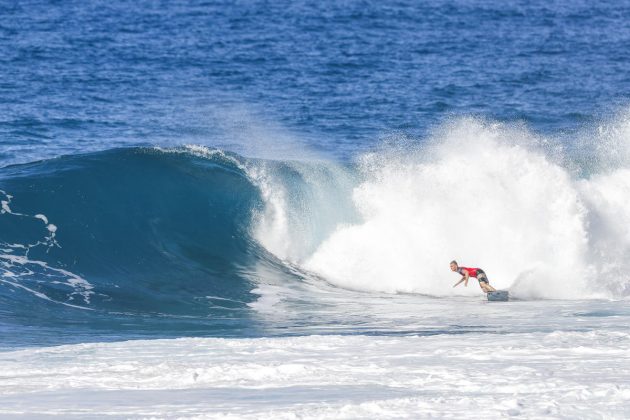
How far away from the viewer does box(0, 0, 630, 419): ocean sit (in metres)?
12.8

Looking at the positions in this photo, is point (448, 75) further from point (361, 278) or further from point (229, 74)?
point (361, 278)

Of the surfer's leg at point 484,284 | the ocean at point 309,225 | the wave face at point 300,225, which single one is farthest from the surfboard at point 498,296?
the wave face at point 300,225

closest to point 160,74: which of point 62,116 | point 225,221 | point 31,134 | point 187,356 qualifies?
point 62,116

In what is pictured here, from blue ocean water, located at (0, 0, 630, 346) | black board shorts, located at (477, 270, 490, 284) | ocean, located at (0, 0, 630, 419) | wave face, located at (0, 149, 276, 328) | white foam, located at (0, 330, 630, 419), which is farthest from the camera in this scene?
black board shorts, located at (477, 270, 490, 284)

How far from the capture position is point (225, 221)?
24828 mm

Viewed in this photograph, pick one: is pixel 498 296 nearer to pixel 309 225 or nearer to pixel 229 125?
pixel 309 225

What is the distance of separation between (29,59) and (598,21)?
29.5m

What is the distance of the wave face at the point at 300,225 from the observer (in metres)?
21.0

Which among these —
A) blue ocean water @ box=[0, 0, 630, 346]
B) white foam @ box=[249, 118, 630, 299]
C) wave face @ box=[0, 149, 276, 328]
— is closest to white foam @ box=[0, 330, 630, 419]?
blue ocean water @ box=[0, 0, 630, 346]

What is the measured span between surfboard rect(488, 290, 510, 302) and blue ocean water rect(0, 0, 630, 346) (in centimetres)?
210

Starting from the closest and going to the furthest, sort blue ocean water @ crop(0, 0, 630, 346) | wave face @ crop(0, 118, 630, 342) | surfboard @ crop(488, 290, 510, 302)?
surfboard @ crop(488, 290, 510, 302), blue ocean water @ crop(0, 0, 630, 346), wave face @ crop(0, 118, 630, 342)

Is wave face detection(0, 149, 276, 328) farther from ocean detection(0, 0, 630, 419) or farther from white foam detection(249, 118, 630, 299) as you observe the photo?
white foam detection(249, 118, 630, 299)

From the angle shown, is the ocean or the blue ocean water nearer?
the ocean

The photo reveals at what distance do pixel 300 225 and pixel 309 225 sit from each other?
0.73ft
